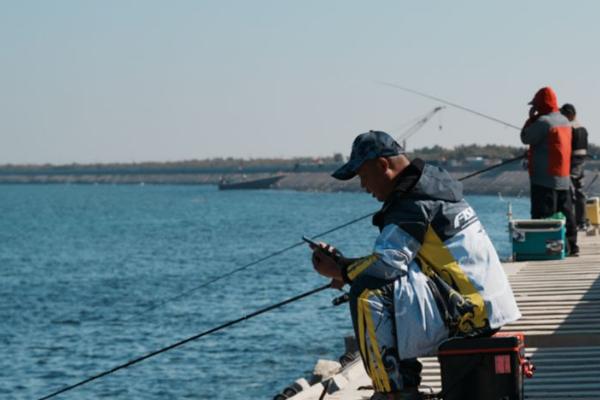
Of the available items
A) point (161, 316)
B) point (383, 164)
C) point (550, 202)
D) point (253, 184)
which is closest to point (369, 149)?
point (383, 164)

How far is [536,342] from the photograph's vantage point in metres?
9.63

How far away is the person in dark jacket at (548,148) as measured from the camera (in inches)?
535

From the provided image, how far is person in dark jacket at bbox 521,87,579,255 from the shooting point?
13.6 meters

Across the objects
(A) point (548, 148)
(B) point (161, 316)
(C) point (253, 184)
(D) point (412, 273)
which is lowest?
(C) point (253, 184)

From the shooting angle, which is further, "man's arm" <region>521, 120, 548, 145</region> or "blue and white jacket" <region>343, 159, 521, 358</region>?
"man's arm" <region>521, 120, 548, 145</region>

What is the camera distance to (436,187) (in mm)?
5762

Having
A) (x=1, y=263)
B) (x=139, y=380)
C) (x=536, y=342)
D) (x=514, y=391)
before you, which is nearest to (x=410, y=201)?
(x=514, y=391)

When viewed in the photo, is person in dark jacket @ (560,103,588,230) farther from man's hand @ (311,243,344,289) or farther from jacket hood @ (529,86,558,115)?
man's hand @ (311,243,344,289)

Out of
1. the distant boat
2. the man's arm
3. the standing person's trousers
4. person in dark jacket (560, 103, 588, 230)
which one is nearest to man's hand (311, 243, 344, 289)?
the man's arm

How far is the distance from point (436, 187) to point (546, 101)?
27.0 ft

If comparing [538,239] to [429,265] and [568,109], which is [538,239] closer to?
[568,109]

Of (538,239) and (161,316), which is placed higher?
(538,239)

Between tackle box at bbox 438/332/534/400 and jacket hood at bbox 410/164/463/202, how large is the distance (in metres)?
0.56

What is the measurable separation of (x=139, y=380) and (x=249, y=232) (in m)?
48.7
